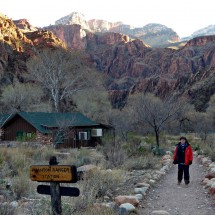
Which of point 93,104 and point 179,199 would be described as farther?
point 93,104

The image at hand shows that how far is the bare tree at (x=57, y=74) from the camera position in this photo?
1500 inches

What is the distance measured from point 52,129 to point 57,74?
41.9 ft

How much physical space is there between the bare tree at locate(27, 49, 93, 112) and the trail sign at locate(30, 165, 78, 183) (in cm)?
3233

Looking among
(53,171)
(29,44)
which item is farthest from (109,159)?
(29,44)

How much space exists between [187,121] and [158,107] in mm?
33187

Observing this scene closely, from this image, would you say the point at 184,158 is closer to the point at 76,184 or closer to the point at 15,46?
the point at 76,184

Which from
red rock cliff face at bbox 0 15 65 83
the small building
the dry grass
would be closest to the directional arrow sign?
the dry grass

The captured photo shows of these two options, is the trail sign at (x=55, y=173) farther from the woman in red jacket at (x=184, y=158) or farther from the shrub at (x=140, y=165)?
the shrub at (x=140, y=165)

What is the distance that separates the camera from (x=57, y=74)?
3881 cm

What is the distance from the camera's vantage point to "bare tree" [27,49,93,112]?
125ft

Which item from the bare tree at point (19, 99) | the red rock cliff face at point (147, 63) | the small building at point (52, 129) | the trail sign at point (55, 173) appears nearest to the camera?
the trail sign at point (55, 173)

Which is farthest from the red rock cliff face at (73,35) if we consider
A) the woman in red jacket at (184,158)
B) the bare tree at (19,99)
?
the woman in red jacket at (184,158)

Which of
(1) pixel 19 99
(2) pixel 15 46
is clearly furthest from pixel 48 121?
(2) pixel 15 46

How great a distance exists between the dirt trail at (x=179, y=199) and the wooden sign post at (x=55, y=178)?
2.81m
